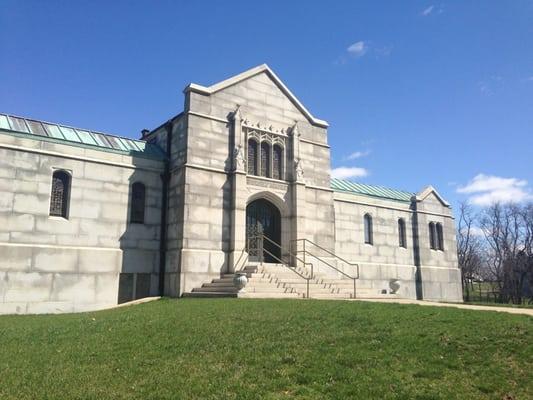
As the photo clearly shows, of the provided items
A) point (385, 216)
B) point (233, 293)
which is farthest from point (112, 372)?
point (385, 216)

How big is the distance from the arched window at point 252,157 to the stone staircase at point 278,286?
4.83 metres

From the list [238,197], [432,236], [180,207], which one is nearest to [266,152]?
[238,197]

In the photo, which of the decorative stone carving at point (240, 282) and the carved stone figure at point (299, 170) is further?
the carved stone figure at point (299, 170)

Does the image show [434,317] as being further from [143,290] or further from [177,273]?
[143,290]

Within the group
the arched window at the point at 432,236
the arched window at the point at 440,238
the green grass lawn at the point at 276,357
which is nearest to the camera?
the green grass lawn at the point at 276,357

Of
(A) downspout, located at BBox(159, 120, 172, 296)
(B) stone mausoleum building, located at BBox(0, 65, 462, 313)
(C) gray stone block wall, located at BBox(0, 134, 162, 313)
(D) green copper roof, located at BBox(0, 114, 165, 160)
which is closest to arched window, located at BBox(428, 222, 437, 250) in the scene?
(B) stone mausoleum building, located at BBox(0, 65, 462, 313)

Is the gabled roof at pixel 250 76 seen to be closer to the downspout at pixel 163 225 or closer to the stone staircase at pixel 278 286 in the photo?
the downspout at pixel 163 225

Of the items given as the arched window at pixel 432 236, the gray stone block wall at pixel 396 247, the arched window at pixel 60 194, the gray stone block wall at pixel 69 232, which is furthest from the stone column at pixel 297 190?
the arched window at pixel 432 236

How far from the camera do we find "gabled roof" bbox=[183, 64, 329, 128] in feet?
71.9

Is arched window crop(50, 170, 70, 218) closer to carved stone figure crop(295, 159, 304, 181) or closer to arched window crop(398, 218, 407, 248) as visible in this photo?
carved stone figure crop(295, 159, 304, 181)

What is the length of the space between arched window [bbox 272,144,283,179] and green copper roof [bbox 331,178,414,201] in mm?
5690

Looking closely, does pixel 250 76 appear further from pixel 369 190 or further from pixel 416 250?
pixel 416 250

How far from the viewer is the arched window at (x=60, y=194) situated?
63.4 feet

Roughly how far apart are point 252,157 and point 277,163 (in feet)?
4.66
